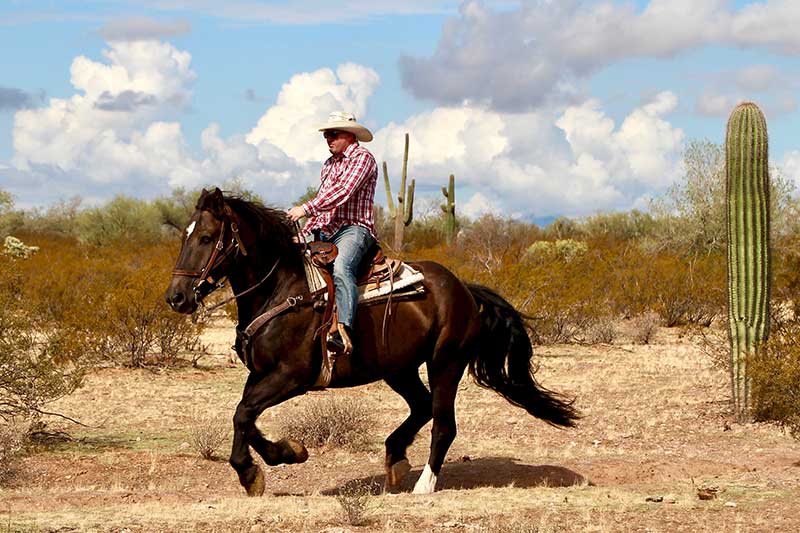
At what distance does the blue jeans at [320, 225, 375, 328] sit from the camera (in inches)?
346

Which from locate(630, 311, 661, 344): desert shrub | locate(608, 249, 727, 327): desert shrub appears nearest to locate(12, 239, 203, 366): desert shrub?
locate(630, 311, 661, 344): desert shrub

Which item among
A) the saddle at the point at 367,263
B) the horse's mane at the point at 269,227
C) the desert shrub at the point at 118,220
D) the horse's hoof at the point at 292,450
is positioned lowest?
the horse's hoof at the point at 292,450

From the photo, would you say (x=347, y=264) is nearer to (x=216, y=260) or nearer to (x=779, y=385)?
(x=216, y=260)

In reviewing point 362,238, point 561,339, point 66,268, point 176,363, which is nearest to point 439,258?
point 561,339

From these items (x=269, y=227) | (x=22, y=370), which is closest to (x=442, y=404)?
(x=269, y=227)

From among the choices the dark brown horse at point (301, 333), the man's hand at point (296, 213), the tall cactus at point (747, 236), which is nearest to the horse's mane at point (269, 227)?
the dark brown horse at point (301, 333)

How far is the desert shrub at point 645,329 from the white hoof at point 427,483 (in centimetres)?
1607

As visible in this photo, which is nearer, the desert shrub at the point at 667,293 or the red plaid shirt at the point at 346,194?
the red plaid shirt at the point at 346,194

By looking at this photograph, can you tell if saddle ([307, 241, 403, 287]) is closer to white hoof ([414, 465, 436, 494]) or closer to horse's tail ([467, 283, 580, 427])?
horse's tail ([467, 283, 580, 427])

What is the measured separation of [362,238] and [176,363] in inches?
429

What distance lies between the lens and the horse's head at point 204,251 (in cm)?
827

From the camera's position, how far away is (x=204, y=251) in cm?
845

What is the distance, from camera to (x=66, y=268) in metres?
25.9

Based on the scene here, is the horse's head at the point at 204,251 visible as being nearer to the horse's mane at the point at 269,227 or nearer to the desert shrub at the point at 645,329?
the horse's mane at the point at 269,227
